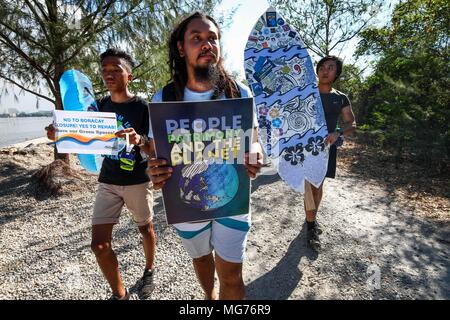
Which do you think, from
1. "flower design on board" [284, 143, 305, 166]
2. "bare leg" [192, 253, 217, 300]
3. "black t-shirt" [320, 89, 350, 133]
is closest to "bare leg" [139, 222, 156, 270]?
"bare leg" [192, 253, 217, 300]

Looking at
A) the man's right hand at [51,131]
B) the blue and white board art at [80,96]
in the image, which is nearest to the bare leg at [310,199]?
the blue and white board art at [80,96]

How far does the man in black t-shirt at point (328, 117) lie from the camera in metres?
2.57

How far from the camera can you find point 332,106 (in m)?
2.66

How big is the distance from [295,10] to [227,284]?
943 centimetres

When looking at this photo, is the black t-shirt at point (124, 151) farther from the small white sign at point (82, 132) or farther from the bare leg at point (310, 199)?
the bare leg at point (310, 199)

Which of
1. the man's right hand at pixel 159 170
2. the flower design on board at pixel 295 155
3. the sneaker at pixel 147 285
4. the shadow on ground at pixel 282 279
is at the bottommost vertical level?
the shadow on ground at pixel 282 279

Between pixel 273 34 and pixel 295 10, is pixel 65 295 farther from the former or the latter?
pixel 295 10

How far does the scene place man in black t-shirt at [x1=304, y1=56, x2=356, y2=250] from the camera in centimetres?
257

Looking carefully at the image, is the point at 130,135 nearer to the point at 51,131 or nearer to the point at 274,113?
the point at 51,131

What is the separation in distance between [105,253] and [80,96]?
1.22m

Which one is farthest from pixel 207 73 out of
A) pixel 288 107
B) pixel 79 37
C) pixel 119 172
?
pixel 79 37

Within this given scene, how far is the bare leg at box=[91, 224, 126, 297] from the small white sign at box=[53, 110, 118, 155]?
0.52 m

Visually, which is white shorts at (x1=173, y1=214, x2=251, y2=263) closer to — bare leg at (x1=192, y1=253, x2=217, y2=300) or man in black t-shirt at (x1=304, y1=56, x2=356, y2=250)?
bare leg at (x1=192, y1=253, x2=217, y2=300)
